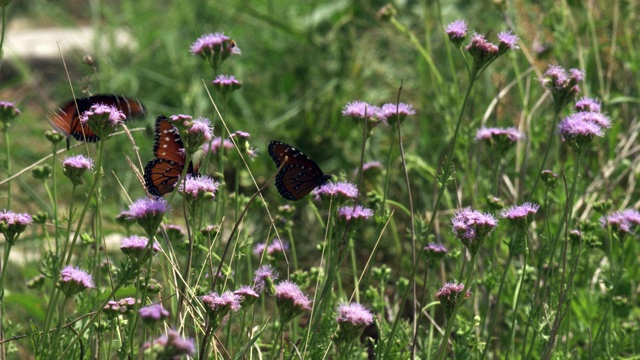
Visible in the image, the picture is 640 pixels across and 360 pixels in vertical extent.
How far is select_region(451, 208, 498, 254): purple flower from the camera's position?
2107mm

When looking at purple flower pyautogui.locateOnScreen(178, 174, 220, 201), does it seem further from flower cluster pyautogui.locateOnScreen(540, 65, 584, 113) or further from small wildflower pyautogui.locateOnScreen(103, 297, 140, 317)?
flower cluster pyautogui.locateOnScreen(540, 65, 584, 113)

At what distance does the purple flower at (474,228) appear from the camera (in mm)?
2107

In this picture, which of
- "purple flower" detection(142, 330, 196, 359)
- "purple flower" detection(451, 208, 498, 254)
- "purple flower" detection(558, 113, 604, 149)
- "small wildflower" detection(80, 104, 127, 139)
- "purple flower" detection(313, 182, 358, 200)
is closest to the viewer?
"purple flower" detection(142, 330, 196, 359)

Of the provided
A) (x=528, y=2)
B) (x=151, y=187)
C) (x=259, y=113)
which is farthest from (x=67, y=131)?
(x=528, y=2)

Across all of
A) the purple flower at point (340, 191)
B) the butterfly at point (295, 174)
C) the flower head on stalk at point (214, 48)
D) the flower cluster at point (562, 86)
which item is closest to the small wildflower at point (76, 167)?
the flower head on stalk at point (214, 48)

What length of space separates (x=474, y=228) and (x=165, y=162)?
101 cm

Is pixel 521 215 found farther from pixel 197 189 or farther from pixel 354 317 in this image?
pixel 197 189

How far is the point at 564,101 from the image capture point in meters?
2.54

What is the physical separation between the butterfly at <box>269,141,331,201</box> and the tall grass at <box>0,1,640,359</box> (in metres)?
0.07

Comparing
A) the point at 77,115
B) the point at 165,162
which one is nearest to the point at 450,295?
the point at 165,162

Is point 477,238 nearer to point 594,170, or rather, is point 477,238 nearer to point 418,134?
point 594,170

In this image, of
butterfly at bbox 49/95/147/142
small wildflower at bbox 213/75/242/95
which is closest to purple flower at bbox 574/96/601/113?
small wildflower at bbox 213/75/242/95

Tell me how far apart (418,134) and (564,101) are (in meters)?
2.57

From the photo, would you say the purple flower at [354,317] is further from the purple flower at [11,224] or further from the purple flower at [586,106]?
the purple flower at [586,106]
